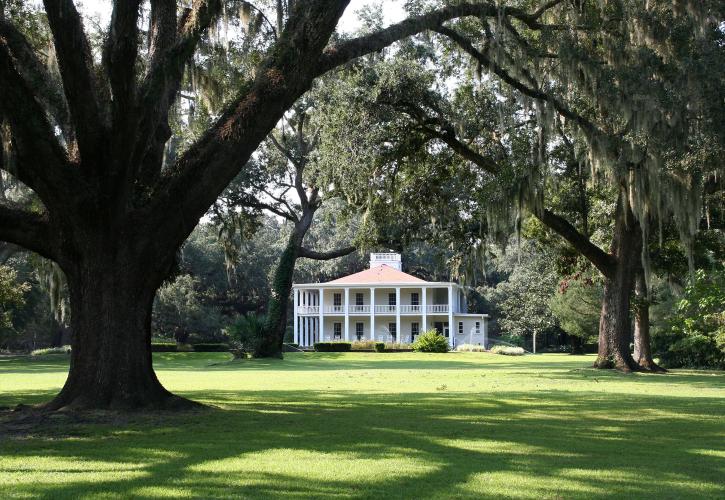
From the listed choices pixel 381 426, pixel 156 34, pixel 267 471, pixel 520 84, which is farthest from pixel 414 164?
pixel 267 471

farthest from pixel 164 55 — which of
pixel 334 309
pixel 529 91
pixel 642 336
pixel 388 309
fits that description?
pixel 334 309

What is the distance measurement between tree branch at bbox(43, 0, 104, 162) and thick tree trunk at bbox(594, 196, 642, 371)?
54.0 feet

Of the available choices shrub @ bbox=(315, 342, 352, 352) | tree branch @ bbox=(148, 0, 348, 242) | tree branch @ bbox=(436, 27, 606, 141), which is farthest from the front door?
tree branch @ bbox=(148, 0, 348, 242)

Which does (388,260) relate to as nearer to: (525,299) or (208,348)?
(525,299)

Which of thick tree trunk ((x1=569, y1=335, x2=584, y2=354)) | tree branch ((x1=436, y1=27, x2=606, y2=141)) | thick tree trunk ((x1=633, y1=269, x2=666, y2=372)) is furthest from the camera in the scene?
thick tree trunk ((x1=569, y1=335, x2=584, y2=354))

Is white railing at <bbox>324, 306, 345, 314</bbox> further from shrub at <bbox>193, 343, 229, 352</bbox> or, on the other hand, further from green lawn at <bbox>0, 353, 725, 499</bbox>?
green lawn at <bbox>0, 353, 725, 499</bbox>

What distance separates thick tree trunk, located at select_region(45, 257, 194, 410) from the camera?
10094 millimetres

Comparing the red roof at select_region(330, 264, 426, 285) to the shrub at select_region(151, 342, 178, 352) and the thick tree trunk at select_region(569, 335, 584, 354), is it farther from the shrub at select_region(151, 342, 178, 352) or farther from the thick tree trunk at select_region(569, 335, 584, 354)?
the shrub at select_region(151, 342, 178, 352)

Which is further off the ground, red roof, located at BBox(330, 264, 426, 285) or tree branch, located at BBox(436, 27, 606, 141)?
tree branch, located at BBox(436, 27, 606, 141)

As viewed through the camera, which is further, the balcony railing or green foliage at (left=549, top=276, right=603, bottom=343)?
the balcony railing

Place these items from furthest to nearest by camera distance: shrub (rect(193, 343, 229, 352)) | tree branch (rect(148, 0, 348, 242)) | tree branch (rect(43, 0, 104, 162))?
shrub (rect(193, 343, 229, 352))
tree branch (rect(148, 0, 348, 242))
tree branch (rect(43, 0, 104, 162))

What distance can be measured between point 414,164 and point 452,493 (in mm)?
16890

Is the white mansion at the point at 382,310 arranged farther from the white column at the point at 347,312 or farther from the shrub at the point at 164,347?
the shrub at the point at 164,347

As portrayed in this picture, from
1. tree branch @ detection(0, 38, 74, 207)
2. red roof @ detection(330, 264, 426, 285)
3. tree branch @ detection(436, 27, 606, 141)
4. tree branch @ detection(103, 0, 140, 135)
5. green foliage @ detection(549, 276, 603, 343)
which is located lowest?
green foliage @ detection(549, 276, 603, 343)
